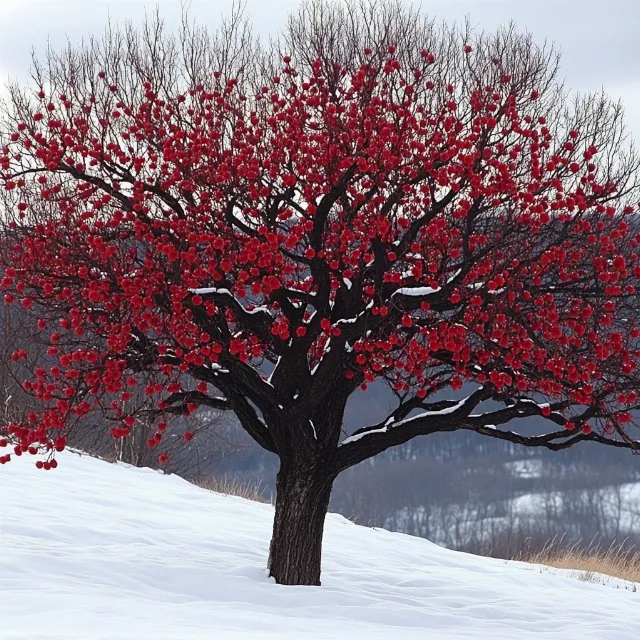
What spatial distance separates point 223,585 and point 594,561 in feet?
33.9

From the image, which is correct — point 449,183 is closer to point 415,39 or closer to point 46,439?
point 415,39

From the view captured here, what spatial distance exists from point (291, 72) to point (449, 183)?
2.32 metres

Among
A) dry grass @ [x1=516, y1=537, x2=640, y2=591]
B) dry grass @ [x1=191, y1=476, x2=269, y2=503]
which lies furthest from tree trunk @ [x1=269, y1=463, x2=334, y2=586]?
dry grass @ [x1=191, y1=476, x2=269, y2=503]

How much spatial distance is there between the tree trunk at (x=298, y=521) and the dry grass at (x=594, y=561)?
7.36 metres

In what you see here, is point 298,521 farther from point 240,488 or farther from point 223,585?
point 240,488

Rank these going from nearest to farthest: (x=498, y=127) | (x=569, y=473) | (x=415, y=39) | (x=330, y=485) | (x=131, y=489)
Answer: (x=498, y=127)
(x=415, y=39)
(x=330, y=485)
(x=131, y=489)
(x=569, y=473)

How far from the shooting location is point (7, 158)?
8.88m

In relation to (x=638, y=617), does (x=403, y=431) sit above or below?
above

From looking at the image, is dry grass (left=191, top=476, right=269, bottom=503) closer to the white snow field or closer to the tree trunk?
the white snow field

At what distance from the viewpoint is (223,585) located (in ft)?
31.5

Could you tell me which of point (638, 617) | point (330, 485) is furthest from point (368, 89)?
point (638, 617)

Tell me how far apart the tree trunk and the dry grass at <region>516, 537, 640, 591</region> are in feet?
24.1

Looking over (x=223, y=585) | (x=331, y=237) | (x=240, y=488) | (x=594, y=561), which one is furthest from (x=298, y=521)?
(x=240, y=488)

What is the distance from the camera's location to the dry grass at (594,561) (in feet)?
53.1
